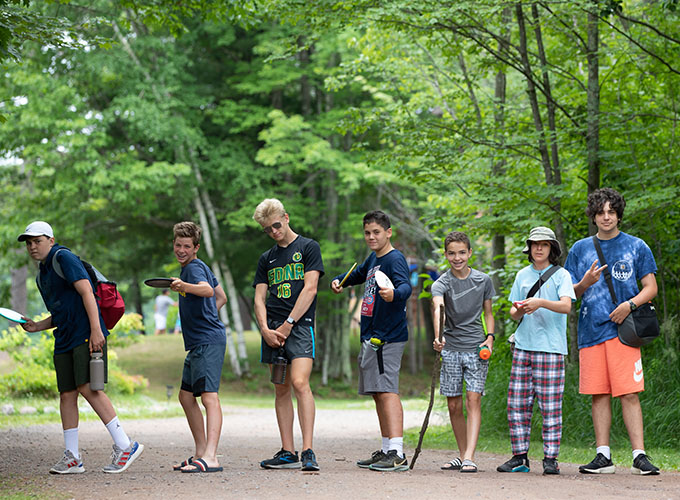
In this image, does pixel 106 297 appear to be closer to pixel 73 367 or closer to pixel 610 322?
pixel 73 367

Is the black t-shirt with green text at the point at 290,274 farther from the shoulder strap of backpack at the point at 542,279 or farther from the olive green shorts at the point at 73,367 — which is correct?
the shoulder strap of backpack at the point at 542,279

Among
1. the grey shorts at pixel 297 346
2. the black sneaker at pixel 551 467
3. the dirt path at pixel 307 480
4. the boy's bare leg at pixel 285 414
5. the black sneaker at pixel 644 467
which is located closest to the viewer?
the dirt path at pixel 307 480

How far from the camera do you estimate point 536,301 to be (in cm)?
625

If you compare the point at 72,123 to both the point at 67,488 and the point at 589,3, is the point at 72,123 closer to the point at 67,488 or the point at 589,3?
the point at 589,3

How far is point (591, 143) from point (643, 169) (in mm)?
777

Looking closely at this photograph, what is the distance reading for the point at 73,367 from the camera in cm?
648

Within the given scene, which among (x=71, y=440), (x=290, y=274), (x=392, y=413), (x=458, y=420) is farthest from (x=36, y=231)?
(x=458, y=420)

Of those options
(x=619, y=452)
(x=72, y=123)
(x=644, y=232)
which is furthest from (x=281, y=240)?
(x=72, y=123)

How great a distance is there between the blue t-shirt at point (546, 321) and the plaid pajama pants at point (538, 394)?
7 centimetres

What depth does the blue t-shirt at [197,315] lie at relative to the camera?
258 inches

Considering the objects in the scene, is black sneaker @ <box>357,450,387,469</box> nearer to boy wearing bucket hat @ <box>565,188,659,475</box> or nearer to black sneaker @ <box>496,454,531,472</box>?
black sneaker @ <box>496,454,531,472</box>

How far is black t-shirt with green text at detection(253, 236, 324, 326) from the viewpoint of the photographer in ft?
21.8

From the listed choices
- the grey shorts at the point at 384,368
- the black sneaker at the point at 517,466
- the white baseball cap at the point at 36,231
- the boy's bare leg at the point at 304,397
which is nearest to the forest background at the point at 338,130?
the white baseball cap at the point at 36,231

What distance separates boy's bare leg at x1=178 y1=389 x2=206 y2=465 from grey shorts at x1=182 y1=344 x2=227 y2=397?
0.07m
